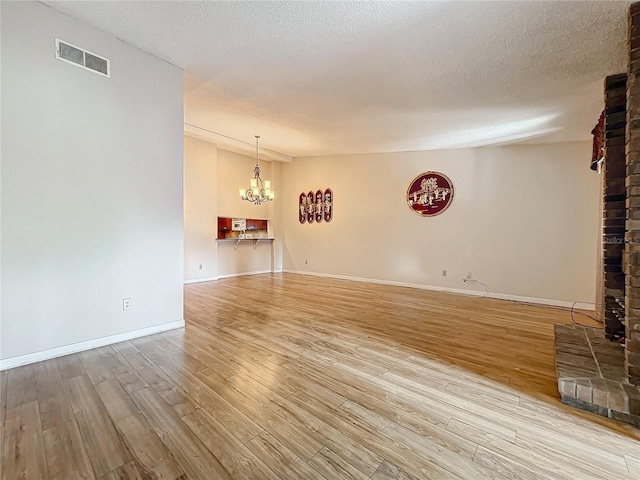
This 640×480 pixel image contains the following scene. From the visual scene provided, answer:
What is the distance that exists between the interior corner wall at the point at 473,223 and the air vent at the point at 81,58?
4951 mm

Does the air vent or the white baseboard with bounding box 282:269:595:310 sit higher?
the air vent

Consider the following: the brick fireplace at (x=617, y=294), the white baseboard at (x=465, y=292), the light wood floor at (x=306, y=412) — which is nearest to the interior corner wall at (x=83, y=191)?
the light wood floor at (x=306, y=412)

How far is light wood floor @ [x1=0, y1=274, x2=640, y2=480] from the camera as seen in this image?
4.21 ft

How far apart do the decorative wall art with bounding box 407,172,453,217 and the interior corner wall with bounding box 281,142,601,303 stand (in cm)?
12

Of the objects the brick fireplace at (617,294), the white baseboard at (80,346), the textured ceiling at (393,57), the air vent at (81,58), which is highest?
the textured ceiling at (393,57)

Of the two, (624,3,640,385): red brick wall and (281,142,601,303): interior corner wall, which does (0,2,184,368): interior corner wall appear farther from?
(281,142,601,303): interior corner wall

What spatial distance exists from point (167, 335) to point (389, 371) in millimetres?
2260

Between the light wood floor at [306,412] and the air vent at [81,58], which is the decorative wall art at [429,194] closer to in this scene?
the light wood floor at [306,412]

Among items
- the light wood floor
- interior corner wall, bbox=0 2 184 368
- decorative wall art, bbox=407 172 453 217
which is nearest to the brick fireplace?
the light wood floor

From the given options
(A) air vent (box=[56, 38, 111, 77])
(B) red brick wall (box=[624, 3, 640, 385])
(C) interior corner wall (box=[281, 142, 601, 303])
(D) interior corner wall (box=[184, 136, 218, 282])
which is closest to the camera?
(B) red brick wall (box=[624, 3, 640, 385])

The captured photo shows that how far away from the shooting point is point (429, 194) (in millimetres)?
5652

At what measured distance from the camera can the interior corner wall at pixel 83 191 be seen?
217 cm

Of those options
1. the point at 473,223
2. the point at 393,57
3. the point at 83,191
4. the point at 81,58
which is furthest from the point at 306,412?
the point at 473,223

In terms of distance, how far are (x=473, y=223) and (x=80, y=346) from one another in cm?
584
